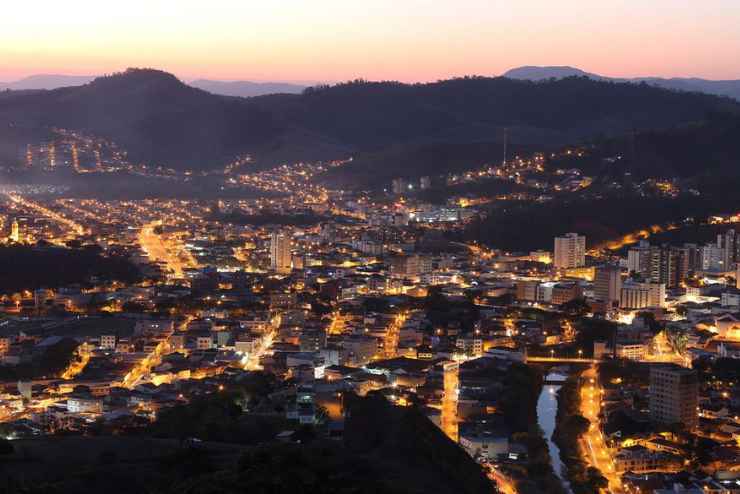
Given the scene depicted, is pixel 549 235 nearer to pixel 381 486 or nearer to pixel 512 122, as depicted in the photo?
pixel 381 486

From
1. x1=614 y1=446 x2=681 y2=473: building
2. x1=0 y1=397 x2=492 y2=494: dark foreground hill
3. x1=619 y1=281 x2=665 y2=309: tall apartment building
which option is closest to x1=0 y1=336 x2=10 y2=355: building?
x1=0 y1=397 x2=492 y2=494: dark foreground hill

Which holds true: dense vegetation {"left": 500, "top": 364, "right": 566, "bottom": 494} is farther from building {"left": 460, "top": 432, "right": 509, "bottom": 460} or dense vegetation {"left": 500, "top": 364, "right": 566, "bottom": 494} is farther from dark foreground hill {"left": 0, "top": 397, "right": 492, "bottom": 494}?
dark foreground hill {"left": 0, "top": 397, "right": 492, "bottom": 494}

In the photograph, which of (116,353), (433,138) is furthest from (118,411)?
(433,138)

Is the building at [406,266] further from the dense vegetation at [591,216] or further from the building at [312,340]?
the building at [312,340]

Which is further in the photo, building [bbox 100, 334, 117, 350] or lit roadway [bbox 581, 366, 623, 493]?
building [bbox 100, 334, 117, 350]

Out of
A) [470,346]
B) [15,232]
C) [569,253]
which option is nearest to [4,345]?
[470,346]

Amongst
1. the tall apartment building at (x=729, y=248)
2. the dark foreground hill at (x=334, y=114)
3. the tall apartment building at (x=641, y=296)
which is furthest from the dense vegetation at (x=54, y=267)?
the dark foreground hill at (x=334, y=114)
